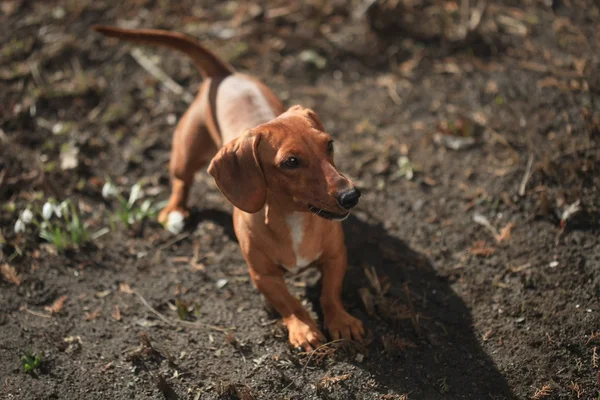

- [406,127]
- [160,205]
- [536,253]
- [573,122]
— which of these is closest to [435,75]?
[406,127]

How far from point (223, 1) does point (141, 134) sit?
6.22ft

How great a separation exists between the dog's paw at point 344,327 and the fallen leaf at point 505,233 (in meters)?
1.08

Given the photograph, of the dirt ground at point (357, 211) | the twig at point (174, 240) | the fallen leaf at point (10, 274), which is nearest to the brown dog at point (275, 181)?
the dirt ground at point (357, 211)

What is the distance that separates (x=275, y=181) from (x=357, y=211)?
1289mm

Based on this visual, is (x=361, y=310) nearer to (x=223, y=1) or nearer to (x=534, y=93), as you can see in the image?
(x=534, y=93)

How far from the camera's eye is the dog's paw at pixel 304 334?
3.51 meters

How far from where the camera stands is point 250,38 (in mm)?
6152

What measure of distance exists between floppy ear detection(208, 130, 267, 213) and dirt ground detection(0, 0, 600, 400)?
0.81 meters

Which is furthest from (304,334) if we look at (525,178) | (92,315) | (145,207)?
(525,178)

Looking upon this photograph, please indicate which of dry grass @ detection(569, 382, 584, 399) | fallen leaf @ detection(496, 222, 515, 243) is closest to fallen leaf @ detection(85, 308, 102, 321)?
fallen leaf @ detection(496, 222, 515, 243)

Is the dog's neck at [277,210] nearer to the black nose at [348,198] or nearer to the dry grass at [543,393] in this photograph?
the black nose at [348,198]

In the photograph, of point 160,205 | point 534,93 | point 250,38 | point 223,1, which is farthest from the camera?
point 223,1

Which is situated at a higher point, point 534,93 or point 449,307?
point 534,93

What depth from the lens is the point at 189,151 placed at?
4465mm
